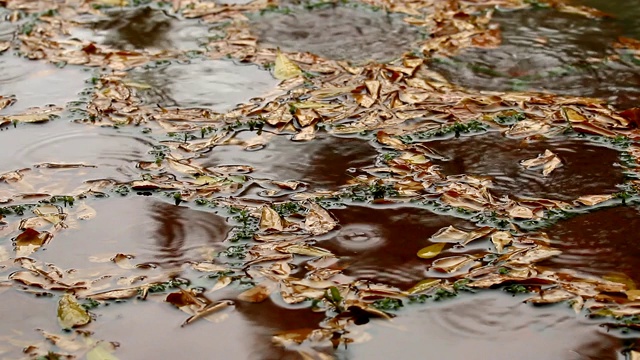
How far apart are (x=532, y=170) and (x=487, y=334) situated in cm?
101

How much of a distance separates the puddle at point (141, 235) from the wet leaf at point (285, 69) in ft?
4.25

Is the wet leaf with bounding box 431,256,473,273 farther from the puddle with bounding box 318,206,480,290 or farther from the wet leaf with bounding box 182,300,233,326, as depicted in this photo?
the wet leaf with bounding box 182,300,233,326

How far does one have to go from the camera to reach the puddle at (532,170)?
287cm

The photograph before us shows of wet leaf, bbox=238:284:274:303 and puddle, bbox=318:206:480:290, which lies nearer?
wet leaf, bbox=238:284:274:303

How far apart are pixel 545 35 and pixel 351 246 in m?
2.30

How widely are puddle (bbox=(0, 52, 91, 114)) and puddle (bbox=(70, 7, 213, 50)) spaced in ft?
1.33

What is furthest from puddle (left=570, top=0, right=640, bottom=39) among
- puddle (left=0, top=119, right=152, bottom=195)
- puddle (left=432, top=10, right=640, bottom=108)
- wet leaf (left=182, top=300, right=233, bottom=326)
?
wet leaf (left=182, top=300, right=233, bottom=326)

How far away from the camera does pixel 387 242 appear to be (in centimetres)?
259

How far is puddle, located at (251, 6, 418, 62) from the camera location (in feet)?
14.0

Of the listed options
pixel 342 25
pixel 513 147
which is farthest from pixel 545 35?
pixel 513 147

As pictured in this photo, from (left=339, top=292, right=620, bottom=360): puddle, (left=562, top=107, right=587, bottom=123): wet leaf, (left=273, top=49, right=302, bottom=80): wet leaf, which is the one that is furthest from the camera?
(left=273, top=49, right=302, bottom=80): wet leaf

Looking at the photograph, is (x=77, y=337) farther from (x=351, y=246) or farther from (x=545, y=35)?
(x=545, y=35)

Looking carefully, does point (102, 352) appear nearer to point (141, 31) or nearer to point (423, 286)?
point (423, 286)

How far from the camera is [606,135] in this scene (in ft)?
10.6
